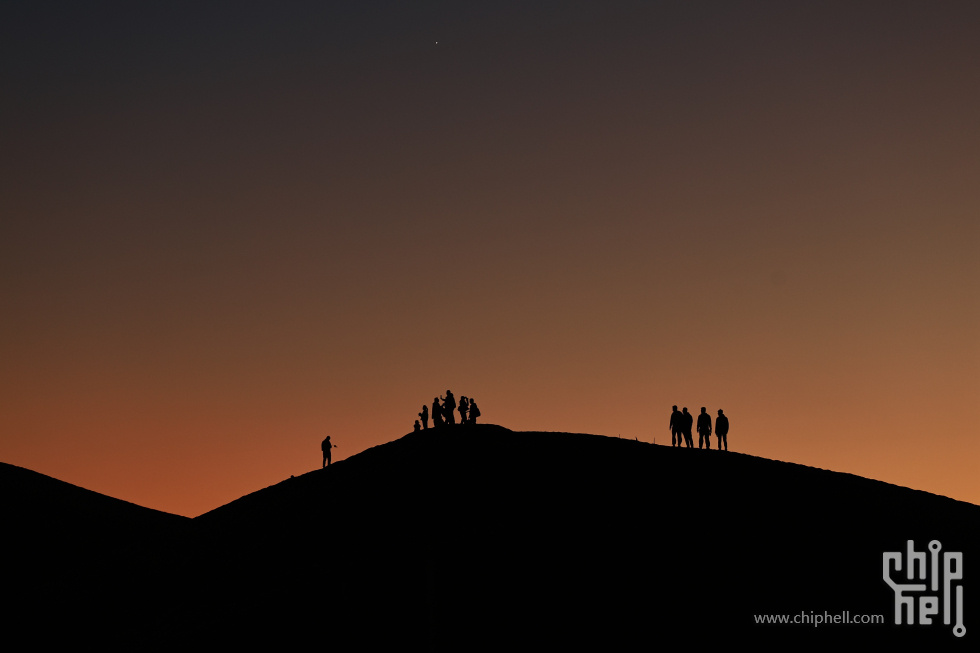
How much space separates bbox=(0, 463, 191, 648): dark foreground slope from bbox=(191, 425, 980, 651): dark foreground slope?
70.3 inches

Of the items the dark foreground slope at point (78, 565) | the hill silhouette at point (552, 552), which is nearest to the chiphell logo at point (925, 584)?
the hill silhouette at point (552, 552)

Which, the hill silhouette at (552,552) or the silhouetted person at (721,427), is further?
the silhouetted person at (721,427)

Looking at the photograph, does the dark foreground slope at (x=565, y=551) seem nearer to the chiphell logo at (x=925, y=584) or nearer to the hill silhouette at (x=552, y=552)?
the hill silhouette at (x=552, y=552)

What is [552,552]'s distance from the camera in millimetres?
34156

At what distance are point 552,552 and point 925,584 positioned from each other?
10483 mm

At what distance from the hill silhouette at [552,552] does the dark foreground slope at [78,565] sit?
46 cm

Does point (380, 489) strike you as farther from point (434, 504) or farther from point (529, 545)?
point (529, 545)

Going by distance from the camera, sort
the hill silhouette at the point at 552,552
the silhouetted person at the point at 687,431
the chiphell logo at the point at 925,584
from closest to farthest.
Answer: the chiphell logo at the point at 925,584
the hill silhouette at the point at 552,552
the silhouetted person at the point at 687,431

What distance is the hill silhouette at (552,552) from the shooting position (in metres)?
30.4

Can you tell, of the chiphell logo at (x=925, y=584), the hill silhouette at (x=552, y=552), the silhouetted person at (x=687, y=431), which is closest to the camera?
the chiphell logo at (x=925, y=584)

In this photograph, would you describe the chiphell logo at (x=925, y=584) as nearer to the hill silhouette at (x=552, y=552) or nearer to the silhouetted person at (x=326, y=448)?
the hill silhouette at (x=552, y=552)

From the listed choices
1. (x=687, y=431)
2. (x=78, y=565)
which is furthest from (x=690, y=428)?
(x=78, y=565)

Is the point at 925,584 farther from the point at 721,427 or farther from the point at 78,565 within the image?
the point at 78,565

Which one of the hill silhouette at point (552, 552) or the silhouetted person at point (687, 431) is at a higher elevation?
the silhouetted person at point (687, 431)
